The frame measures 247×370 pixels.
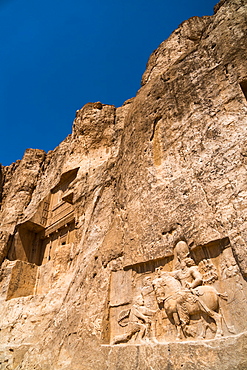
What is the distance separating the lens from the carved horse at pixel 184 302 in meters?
5.75

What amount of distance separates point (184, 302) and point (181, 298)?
0.34 ft

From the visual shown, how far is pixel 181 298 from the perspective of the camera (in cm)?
625

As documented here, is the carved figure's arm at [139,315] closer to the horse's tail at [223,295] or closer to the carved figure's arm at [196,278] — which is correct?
the carved figure's arm at [196,278]

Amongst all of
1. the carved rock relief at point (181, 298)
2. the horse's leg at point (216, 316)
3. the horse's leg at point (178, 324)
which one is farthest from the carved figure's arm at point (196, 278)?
the horse's leg at point (178, 324)

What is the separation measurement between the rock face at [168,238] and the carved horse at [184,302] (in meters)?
0.02

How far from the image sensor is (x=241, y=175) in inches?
250

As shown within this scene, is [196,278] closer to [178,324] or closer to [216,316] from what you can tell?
[216,316]

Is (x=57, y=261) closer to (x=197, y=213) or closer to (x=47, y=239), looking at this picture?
(x=47, y=239)

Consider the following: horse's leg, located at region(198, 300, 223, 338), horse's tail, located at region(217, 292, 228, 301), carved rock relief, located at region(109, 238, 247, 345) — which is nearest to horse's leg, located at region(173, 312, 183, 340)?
carved rock relief, located at region(109, 238, 247, 345)

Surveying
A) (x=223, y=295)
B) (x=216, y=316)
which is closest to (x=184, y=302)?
(x=216, y=316)

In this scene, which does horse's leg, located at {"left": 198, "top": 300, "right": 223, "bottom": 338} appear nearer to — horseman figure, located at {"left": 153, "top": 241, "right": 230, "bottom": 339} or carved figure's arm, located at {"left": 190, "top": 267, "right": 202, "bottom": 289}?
horseman figure, located at {"left": 153, "top": 241, "right": 230, "bottom": 339}

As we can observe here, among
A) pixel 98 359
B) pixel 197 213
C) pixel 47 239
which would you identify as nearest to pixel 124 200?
pixel 197 213

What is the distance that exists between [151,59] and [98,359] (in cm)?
1110

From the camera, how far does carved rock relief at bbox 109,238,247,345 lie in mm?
5645
